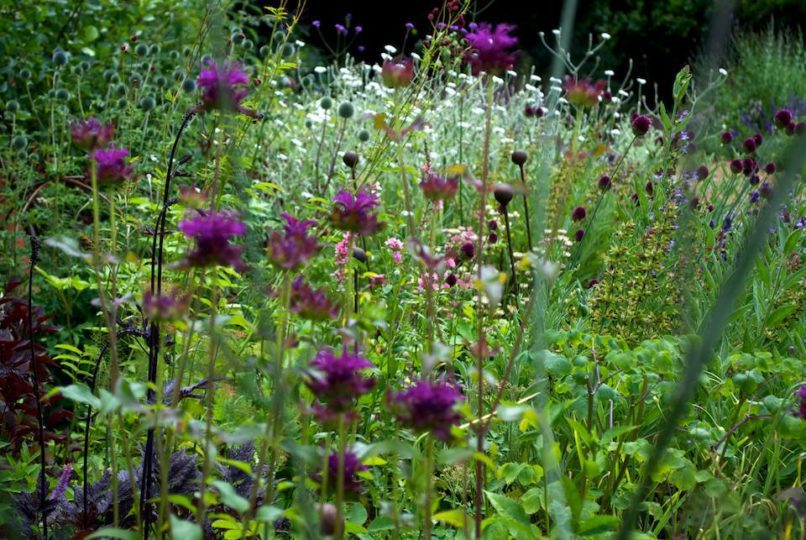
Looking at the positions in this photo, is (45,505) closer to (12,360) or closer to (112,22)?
(12,360)

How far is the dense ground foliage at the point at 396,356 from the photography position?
0.89 metres


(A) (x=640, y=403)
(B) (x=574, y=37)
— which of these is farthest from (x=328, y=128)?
(B) (x=574, y=37)

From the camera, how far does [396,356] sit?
2.02 m

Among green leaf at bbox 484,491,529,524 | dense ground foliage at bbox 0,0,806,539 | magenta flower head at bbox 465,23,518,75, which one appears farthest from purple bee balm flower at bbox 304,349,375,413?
green leaf at bbox 484,491,529,524

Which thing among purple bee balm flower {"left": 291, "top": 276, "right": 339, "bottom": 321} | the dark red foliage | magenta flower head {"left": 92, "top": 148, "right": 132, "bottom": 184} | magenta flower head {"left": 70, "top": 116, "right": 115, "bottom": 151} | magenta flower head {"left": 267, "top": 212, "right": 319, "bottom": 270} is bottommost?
the dark red foliage

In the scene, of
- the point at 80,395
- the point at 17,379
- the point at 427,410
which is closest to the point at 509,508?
the point at 427,410

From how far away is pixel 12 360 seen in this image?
5.31ft

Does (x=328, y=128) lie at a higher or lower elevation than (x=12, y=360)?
lower

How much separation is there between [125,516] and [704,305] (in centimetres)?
159

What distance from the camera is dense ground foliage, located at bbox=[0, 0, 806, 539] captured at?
2.90 ft

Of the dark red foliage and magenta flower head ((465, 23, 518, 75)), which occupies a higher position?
magenta flower head ((465, 23, 518, 75))

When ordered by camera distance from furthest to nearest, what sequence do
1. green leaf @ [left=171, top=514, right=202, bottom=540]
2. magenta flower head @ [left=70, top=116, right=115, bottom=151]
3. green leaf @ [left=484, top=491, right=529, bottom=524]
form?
green leaf @ [left=484, top=491, right=529, bottom=524], magenta flower head @ [left=70, top=116, right=115, bottom=151], green leaf @ [left=171, top=514, right=202, bottom=540]

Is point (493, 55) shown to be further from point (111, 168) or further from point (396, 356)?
point (396, 356)

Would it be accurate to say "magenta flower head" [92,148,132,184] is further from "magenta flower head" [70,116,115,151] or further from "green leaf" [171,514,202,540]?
"green leaf" [171,514,202,540]
